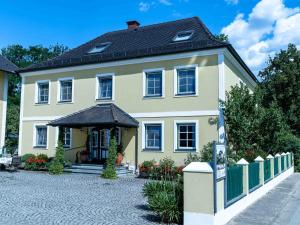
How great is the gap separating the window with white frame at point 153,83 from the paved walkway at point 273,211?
8148 mm

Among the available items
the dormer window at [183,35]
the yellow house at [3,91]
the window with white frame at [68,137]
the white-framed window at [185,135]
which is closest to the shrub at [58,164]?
the window with white frame at [68,137]

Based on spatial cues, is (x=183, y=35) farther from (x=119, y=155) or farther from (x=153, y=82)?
(x=119, y=155)

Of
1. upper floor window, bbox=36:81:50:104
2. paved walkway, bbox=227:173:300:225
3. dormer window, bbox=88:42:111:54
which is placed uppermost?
dormer window, bbox=88:42:111:54

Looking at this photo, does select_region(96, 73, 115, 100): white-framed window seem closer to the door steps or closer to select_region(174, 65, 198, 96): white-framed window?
select_region(174, 65, 198, 96): white-framed window

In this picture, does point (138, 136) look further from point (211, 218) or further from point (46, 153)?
point (211, 218)

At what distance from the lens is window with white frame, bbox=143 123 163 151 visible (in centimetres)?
1884

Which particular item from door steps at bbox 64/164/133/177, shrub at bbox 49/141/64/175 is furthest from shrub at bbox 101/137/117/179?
shrub at bbox 49/141/64/175

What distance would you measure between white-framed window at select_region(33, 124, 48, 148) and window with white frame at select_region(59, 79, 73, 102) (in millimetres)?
2229

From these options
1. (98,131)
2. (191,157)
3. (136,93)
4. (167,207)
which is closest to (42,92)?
(98,131)

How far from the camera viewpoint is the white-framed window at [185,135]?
17911mm

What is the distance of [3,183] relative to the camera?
14430mm

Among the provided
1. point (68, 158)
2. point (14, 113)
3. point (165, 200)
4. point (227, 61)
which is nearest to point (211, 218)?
point (165, 200)

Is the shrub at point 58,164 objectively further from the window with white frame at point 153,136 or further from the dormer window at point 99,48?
the dormer window at point 99,48

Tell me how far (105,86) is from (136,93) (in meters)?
2.27
